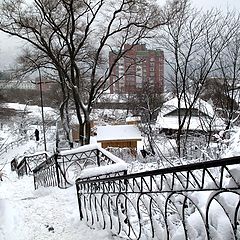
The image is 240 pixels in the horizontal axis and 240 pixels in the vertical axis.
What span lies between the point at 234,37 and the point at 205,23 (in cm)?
151

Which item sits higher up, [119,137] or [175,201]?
[175,201]

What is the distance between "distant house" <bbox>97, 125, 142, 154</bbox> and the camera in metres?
23.1

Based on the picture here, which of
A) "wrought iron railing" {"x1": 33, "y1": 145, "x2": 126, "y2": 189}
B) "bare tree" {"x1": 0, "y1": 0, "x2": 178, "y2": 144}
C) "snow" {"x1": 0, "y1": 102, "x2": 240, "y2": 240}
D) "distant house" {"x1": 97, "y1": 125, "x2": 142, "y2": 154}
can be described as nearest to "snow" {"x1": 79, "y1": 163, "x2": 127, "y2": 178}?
"snow" {"x1": 0, "y1": 102, "x2": 240, "y2": 240}

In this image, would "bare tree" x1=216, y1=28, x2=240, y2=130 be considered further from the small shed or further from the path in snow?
the path in snow

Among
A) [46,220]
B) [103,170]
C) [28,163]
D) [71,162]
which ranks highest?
[103,170]

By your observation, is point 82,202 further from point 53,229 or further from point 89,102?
point 89,102

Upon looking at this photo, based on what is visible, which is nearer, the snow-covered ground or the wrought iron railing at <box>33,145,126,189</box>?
the snow-covered ground

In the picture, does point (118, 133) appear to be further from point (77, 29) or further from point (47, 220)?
point (47, 220)

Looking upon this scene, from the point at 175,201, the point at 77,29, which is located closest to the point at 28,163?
the point at 77,29

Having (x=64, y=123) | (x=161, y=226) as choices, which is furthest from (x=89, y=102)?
(x=161, y=226)

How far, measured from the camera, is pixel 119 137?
23.2 meters

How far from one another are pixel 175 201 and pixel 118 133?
2105 centimetres

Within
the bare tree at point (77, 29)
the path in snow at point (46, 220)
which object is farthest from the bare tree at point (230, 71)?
the path in snow at point (46, 220)

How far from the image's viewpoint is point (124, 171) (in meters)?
4.69
